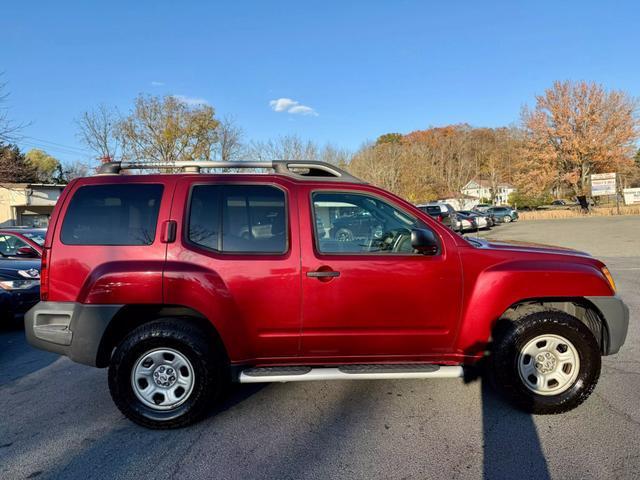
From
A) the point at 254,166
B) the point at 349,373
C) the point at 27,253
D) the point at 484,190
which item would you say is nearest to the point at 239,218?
the point at 254,166

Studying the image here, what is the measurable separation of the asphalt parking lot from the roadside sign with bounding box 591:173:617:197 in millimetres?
39266

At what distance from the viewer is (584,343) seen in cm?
311

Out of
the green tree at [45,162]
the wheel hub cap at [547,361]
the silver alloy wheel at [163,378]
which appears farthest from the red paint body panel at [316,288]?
the green tree at [45,162]

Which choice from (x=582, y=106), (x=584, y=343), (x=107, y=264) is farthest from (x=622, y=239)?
(x=582, y=106)

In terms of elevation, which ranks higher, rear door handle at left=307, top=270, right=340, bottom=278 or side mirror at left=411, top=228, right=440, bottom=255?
side mirror at left=411, top=228, right=440, bottom=255

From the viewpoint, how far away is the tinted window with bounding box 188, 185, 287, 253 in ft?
10.2

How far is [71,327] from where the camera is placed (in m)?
3.03

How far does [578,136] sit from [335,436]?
46021mm

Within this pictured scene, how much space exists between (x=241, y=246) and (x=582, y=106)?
4677 cm

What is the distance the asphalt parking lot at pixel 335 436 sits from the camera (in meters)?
2.52

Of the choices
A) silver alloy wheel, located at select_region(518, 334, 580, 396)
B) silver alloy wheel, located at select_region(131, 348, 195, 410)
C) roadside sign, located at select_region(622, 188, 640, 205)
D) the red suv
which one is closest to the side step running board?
the red suv

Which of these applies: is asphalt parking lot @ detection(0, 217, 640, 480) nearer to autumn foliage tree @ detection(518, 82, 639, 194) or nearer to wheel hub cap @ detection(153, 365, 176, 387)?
wheel hub cap @ detection(153, 365, 176, 387)

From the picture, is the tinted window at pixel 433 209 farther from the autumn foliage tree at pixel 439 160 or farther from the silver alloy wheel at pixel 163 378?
the silver alloy wheel at pixel 163 378

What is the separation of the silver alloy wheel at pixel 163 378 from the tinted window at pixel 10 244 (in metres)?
5.59
